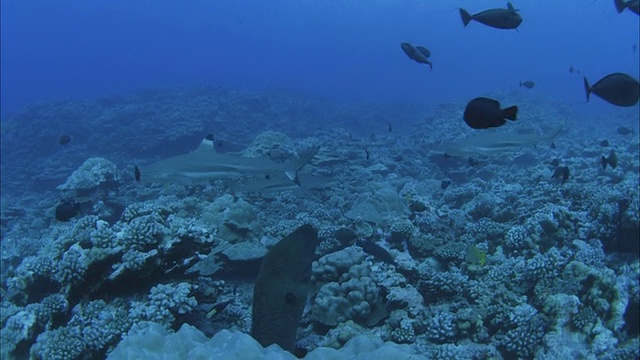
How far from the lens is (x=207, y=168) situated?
27.3 feet

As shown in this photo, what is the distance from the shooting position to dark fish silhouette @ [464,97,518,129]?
12.0 feet

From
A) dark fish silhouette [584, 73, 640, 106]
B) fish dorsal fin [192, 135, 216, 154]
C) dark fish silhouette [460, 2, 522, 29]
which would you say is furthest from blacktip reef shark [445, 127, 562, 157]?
fish dorsal fin [192, 135, 216, 154]

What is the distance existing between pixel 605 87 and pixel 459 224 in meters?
4.03

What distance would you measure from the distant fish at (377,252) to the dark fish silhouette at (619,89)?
346 cm

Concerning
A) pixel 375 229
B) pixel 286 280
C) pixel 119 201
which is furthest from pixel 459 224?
pixel 119 201

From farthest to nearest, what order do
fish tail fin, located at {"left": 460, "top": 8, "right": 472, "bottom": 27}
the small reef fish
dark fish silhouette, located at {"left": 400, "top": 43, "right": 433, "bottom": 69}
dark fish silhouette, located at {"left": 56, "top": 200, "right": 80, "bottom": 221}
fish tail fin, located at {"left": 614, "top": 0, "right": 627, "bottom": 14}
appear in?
dark fish silhouette, located at {"left": 400, "top": 43, "right": 433, "bottom": 69} < dark fish silhouette, located at {"left": 56, "top": 200, "right": 80, "bottom": 221} < the small reef fish < fish tail fin, located at {"left": 460, "top": 8, "right": 472, "bottom": 27} < fish tail fin, located at {"left": 614, "top": 0, "right": 627, "bottom": 14}

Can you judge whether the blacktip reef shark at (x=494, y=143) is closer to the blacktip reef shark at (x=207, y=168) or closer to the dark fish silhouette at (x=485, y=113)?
the blacktip reef shark at (x=207, y=168)

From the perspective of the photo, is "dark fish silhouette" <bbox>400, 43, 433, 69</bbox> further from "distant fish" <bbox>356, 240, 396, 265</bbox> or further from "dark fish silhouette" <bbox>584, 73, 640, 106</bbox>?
"distant fish" <bbox>356, 240, 396, 265</bbox>

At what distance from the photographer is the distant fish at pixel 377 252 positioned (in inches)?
248

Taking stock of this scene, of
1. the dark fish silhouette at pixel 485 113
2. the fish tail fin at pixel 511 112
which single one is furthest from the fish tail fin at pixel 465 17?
the fish tail fin at pixel 511 112

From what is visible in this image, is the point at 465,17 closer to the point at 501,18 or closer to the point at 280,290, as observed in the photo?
the point at 501,18

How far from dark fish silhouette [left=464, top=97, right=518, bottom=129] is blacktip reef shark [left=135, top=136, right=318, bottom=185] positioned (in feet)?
15.1

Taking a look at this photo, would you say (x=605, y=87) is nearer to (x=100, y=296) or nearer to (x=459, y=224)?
Result: (x=459, y=224)

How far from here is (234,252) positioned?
21.3 feet
